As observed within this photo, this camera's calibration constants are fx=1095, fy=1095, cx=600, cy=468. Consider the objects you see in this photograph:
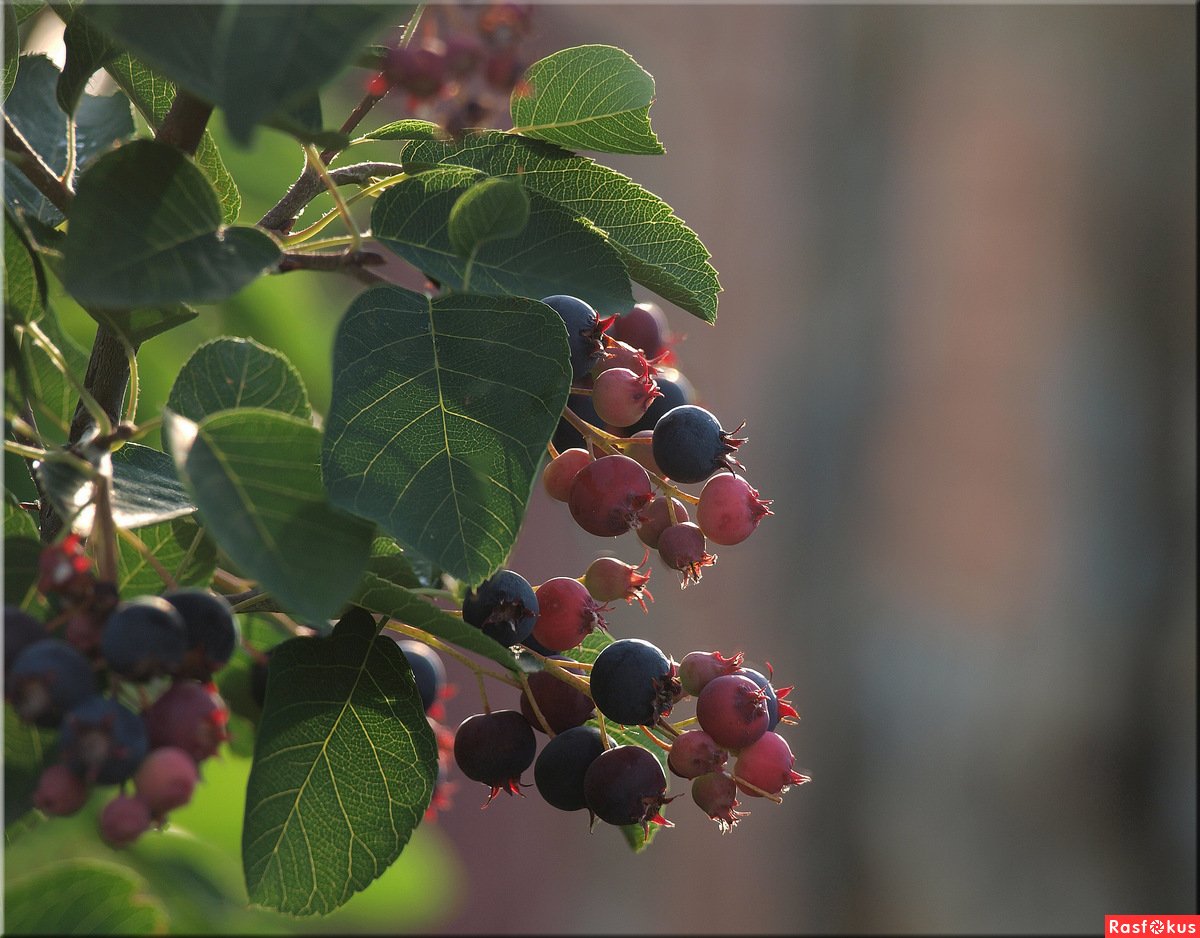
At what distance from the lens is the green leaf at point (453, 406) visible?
385 mm

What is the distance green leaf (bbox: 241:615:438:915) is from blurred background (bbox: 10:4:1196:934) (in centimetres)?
258

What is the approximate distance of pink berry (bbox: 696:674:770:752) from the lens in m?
0.45

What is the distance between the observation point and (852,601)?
3482mm

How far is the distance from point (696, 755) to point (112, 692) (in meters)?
0.23

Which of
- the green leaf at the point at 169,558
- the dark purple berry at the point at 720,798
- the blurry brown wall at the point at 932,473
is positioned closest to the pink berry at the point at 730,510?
the dark purple berry at the point at 720,798

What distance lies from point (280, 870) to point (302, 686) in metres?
0.07

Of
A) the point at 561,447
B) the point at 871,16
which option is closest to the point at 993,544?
the point at 871,16

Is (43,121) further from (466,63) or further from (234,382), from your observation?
(466,63)

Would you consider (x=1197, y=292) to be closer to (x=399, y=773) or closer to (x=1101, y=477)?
(x=1101, y=477)

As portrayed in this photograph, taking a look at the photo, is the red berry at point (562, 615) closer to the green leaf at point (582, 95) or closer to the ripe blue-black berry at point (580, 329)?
the ripe blue-black berry at point (580, 329)

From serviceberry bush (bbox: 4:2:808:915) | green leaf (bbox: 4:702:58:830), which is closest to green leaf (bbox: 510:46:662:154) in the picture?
serviceberry bush (bbox: 4:2:808:915)

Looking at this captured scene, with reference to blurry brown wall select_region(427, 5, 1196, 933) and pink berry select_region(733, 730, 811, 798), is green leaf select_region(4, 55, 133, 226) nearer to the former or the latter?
pink berry select_region(733, 730, 811, 798)

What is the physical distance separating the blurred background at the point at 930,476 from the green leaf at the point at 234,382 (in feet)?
8.37

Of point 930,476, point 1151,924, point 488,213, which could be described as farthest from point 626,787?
point 930,476
